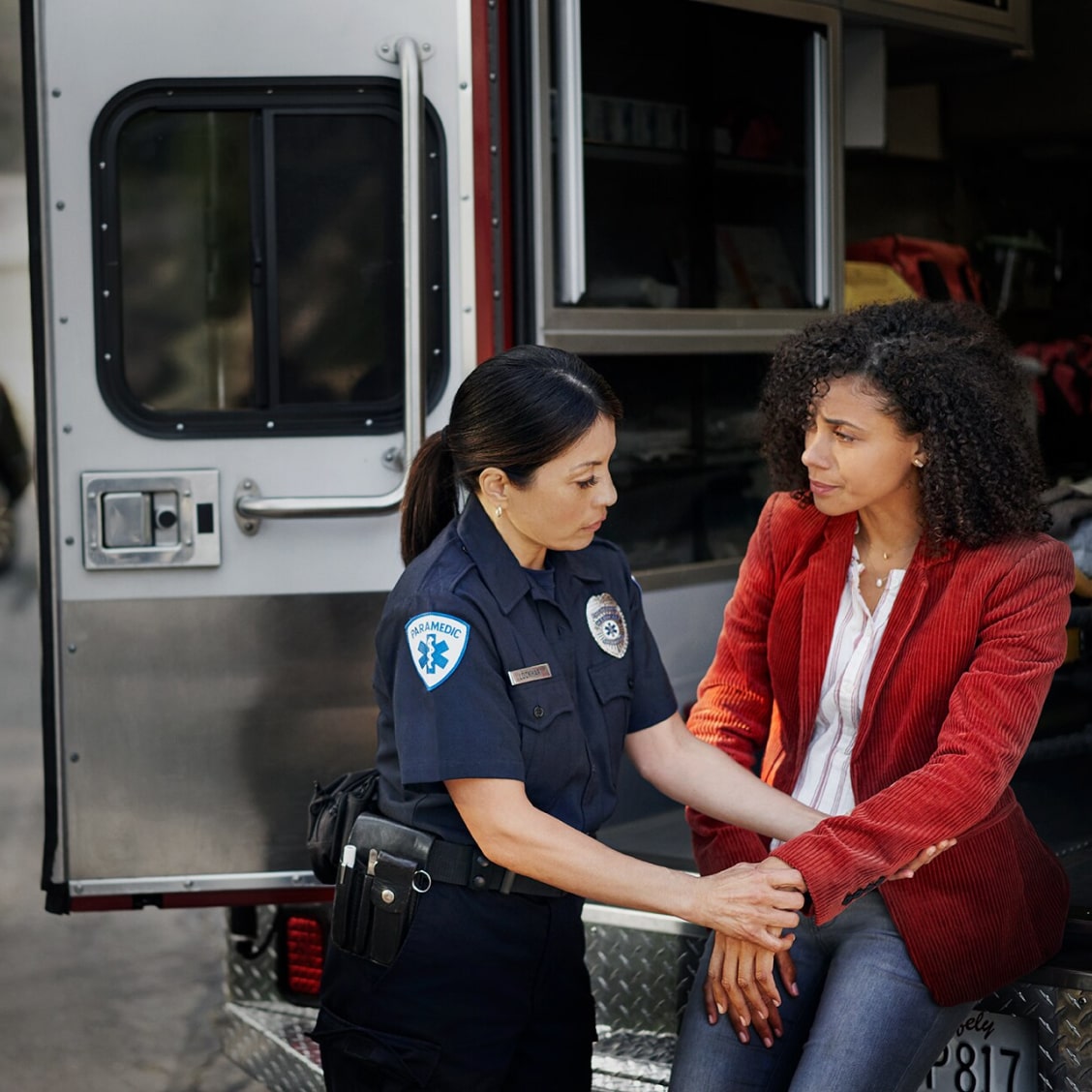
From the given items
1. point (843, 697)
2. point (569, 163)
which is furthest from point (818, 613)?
point (569, 163)

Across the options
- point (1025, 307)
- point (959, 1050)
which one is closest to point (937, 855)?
point (959, 1050)

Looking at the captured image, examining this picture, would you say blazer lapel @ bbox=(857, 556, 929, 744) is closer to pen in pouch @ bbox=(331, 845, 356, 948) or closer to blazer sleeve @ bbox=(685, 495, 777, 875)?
blazer sleeve @ bbox=(685, 495, 777, 875)

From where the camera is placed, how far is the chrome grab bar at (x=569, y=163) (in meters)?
2.93

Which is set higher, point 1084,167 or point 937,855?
point 1084,167

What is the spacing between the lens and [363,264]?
9.37 feet

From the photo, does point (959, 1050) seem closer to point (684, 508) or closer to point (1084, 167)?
point (684, 508)

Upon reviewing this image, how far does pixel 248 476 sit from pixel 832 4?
159 centimetres

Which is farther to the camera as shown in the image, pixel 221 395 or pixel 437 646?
pixel 221 395

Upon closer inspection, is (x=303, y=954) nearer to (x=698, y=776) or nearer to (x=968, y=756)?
(x=698, y=776)

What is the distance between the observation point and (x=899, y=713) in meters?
2.27

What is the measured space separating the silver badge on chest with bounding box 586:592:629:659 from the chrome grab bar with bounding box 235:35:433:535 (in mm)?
594

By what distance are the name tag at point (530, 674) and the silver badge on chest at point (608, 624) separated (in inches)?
4.8

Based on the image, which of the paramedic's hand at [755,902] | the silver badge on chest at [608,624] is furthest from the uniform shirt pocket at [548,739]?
the paramedic's hand at [755,902]

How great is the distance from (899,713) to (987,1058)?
0.53 m
